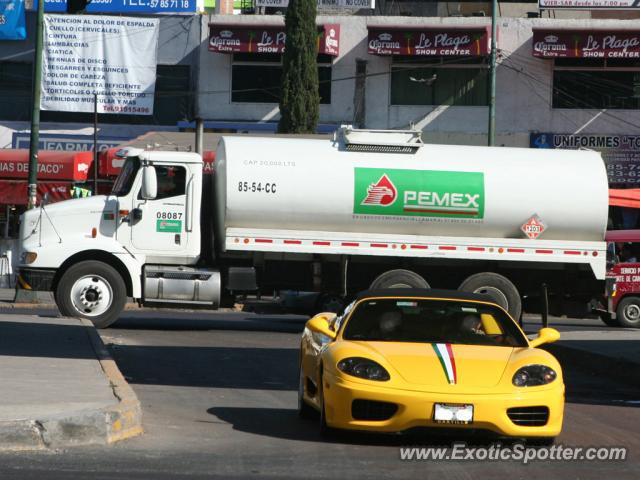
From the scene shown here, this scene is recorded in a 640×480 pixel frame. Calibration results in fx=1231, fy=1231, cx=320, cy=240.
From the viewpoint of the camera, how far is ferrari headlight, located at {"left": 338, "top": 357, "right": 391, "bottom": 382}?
9.01 m

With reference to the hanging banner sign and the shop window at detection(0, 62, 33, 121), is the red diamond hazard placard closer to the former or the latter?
the hanging banner sign

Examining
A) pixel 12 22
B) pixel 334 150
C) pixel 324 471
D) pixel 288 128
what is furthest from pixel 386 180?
pixel 12 22

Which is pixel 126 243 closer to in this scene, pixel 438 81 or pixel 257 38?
pixel 257 38

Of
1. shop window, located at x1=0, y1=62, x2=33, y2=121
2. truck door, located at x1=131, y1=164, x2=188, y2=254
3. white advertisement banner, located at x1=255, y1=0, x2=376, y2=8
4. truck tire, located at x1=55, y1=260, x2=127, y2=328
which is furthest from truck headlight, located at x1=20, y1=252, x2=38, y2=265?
white advertisement banner, located at x1=255, y1=0, x2=376, y2=8

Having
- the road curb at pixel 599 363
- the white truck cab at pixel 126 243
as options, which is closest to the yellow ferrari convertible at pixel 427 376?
the road curb at pixel 599 363

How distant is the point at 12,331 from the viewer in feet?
54.8

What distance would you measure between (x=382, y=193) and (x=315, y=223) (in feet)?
4.12

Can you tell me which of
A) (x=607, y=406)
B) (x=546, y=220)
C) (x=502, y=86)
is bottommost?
(x=607, y=406)

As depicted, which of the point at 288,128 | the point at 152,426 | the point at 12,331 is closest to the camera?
the point at 152,426

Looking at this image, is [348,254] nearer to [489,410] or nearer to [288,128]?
[489,410]

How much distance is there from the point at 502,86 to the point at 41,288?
23572 millimetres

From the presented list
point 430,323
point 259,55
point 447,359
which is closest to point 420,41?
point 259,55

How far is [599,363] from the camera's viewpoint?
16578mm

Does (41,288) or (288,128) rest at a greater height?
(288,128)
